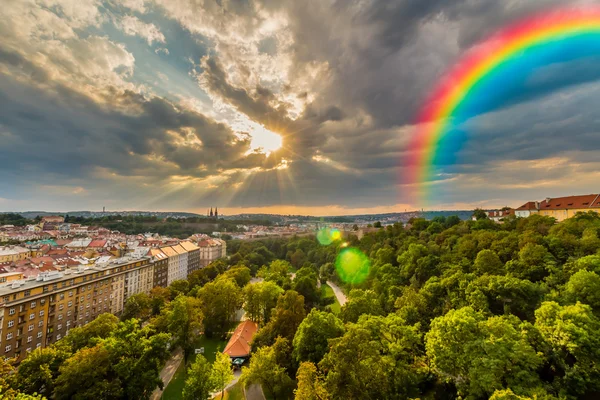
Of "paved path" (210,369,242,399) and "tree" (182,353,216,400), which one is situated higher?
"tree" (182,353,216,400)

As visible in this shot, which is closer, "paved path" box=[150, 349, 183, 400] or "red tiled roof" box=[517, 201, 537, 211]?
"paved path" box=[150, 349, 183, 400]

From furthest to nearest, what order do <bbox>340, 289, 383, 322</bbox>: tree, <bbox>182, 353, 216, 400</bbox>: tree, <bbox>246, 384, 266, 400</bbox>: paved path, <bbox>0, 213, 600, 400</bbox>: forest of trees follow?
<bbox>340, 289, 383, 322</bbox>: tree, <bbox>246, 384, 266, 400</bbox>: paved path, <bbox>182, 353, 216, 400</bbox>: tree, <bbox>0, 213, 600, 400</bbox>: forest of trees

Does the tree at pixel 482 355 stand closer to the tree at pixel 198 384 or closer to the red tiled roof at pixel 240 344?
the tree at pixel 198 384

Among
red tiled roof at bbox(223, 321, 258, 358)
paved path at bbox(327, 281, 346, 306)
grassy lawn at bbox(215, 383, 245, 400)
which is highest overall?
red tiled roof at bbox(223, 321, 258, 358)

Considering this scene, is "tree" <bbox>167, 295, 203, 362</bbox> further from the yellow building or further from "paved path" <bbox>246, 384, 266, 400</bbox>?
the yellow building

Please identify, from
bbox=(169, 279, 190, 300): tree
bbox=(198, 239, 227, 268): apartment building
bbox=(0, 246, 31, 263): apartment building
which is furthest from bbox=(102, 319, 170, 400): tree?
bbox=(198, 239, 227, 268): apartment building

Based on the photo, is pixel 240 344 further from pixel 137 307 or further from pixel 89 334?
pixel 137 307

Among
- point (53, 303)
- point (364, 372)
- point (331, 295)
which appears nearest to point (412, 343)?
point (364, 372)
